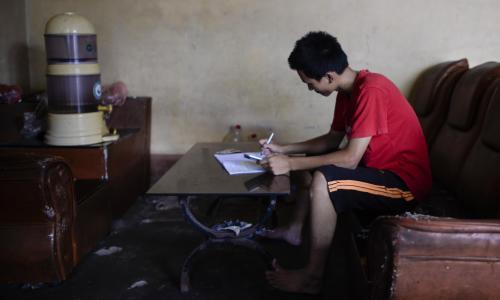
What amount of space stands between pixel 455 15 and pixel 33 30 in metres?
2.92

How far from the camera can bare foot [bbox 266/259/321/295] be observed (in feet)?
6.70

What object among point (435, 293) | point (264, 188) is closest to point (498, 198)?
point (435, 293)

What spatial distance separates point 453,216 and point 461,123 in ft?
1.86

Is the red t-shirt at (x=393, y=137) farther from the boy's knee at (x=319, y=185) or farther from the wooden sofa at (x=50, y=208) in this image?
the wooden sofa at (x=50, y=208)

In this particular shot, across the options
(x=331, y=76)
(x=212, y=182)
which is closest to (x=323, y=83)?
(x=331, y=76)

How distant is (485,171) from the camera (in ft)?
6.23

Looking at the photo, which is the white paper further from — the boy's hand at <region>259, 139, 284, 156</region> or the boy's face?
the boy's face

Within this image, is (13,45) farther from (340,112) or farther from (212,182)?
(340,112)

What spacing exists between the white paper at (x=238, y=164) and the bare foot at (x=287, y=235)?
517mm

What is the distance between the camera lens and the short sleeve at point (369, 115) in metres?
1.88

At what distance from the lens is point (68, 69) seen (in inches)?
108

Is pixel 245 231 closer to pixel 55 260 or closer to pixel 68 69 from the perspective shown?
pixel 55 260

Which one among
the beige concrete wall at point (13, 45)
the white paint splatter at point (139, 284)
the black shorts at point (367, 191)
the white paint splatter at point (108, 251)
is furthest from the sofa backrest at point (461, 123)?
the beige concrete wall at point (13, 45)

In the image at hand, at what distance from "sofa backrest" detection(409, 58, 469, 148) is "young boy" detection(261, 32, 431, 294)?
0.71m
